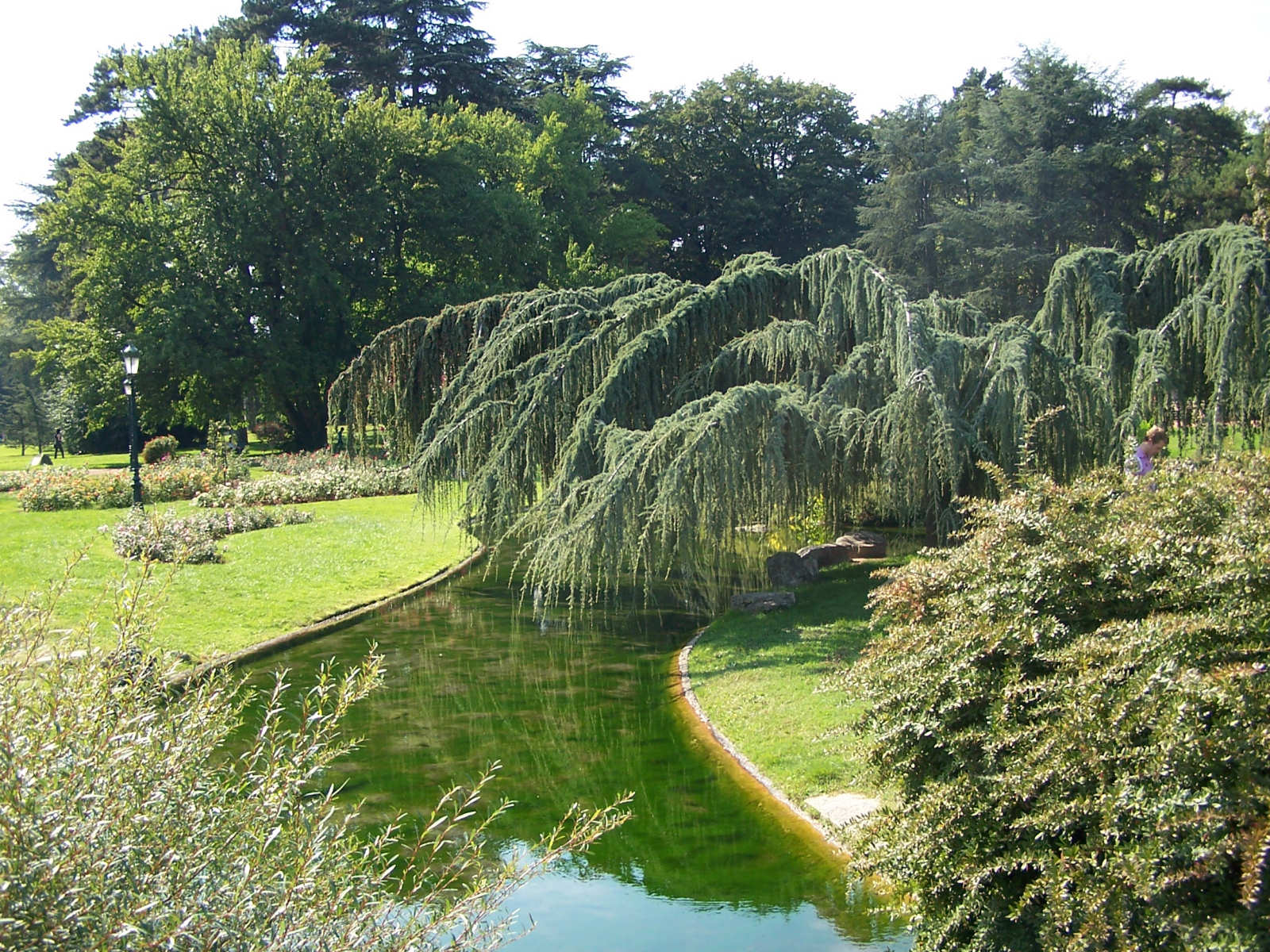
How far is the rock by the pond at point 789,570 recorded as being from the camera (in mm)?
13477

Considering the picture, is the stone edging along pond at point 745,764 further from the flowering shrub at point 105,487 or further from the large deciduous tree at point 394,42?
the large deciduous tree at point 394,42

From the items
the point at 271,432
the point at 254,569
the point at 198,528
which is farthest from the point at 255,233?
the point at 254,569

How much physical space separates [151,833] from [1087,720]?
3.58 meters

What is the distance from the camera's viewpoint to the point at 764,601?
1222 centimetres

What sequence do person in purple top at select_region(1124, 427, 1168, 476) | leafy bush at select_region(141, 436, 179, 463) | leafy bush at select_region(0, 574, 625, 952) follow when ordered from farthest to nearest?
1. leafy bush at select_region(141, 436, 179, 463)
2. person in purple top at select_region(1124, 427, 1168, 476)
3. leafy bush at select_region(0, 574, 625, 952)

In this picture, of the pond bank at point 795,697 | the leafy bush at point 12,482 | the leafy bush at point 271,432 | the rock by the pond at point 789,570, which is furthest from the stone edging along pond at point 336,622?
the leafy bush at point 271,432

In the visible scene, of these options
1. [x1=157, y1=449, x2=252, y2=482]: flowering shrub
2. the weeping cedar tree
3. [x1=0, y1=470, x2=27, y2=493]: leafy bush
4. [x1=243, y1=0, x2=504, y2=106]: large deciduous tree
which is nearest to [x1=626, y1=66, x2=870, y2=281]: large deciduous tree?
[x1=243, y1=0, x2=504, y2=106]: large deciduous tree

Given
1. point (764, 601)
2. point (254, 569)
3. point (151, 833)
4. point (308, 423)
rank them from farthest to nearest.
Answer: point (308, 423) < point (254, 569) < point (764, 601) < point (151, 833)

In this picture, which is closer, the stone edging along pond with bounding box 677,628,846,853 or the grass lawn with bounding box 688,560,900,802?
the stone edging along pond with bounding box 677,628,846,853

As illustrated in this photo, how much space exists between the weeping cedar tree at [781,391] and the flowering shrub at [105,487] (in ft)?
32.2

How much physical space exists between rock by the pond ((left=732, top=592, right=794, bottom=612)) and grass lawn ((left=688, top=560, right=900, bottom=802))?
14 cm

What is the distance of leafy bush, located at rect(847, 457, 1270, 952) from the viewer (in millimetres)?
3723

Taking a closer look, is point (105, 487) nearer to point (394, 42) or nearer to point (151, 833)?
point (151, 833)

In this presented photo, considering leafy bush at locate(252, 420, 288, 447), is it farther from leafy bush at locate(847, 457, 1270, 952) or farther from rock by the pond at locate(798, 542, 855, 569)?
leafy bush at locate(847, 457, 1270, 952)
